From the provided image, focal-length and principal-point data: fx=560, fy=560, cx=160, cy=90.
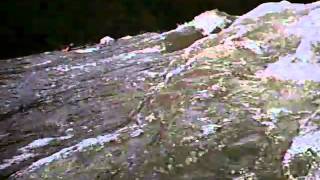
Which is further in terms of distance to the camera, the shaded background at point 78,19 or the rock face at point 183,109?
the shaded background at point 78,19

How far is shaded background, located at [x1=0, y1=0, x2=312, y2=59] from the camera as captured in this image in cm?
451

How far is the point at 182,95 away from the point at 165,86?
20 cm

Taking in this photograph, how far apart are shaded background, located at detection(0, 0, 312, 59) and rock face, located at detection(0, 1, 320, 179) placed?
29.2 inches

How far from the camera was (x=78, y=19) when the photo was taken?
15.3ft

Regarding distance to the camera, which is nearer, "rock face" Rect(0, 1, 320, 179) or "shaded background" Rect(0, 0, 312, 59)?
"rock face" Rect(0, 1, 320, 179)

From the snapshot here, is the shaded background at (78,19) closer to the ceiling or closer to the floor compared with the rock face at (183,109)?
closer to the ceiling

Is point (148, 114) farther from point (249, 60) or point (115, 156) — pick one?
point (249, 60)

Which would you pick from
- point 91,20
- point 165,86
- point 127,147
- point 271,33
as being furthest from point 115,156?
point 91,20

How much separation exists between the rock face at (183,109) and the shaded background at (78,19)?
2.43 ft

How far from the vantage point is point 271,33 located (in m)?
3.22

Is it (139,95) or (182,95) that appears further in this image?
(139,95)

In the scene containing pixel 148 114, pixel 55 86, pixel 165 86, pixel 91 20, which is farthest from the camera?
pixel 91 20

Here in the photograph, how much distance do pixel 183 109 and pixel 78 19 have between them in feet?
7.16

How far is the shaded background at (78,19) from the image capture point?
4508 mm
